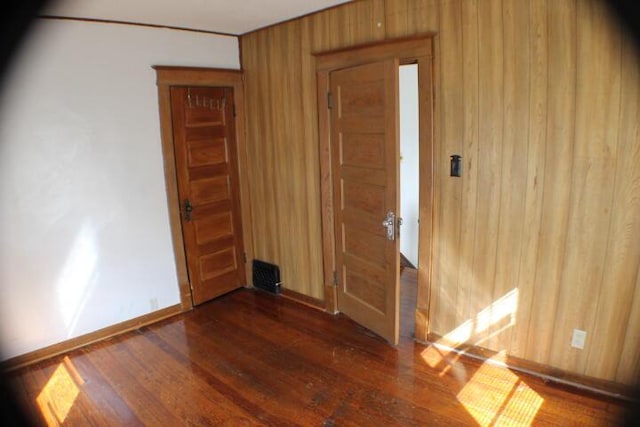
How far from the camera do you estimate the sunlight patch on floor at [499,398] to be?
7.04ft

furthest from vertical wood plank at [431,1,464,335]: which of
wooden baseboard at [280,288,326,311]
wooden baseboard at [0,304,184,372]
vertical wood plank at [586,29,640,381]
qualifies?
wooden baseboard at [0,304,184,372]

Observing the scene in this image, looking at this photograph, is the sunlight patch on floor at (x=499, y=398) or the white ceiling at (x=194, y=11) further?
the white ceiling at (x=194, y=11)

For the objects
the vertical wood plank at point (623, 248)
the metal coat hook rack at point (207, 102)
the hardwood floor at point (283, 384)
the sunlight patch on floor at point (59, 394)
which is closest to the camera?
the vertical wood plank at point (623, 248)

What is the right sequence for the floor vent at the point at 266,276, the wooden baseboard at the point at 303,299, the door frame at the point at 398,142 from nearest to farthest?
the door frame at the point at 398,142
the wooden baseboard at the point at 303,299
the floor vent at the point at 266,276

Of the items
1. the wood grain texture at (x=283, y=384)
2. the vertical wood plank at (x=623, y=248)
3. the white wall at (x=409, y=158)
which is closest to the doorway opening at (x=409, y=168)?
the white wall at (x=409, y=158)

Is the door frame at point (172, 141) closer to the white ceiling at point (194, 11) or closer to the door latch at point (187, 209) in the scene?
the door latch at point (187, 209)

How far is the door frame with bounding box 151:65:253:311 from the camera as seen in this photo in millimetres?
3326

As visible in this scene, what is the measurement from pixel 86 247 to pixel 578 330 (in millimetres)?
3368

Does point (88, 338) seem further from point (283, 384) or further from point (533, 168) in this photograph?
point (533, 168)

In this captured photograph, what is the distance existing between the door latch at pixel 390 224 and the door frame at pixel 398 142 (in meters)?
0.21

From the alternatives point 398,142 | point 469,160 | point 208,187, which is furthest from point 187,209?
point 469,160

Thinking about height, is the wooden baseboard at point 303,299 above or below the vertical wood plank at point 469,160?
below

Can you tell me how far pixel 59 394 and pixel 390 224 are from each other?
238 cm

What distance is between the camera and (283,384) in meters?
2.54
